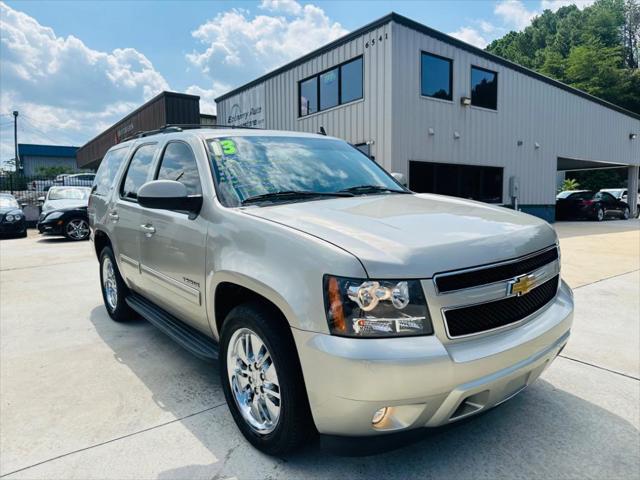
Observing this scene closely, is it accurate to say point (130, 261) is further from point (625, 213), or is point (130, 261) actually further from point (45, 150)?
point (45, 150)

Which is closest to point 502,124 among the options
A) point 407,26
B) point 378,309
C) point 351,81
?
point 407,26

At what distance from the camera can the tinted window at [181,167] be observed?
3.06 m

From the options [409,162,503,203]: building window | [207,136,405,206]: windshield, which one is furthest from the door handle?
[409,162,503,203]: building window

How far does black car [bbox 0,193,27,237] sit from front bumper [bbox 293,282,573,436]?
14.2m

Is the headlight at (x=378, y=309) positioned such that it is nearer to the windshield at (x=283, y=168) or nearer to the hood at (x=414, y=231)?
the hood at (x=414, y=231)

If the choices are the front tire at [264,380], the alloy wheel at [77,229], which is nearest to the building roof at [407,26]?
the alloy wheel at [77,229]

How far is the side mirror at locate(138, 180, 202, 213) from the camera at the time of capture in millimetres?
2713

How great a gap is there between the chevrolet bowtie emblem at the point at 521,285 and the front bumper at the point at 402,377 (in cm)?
21

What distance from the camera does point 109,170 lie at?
4910mm

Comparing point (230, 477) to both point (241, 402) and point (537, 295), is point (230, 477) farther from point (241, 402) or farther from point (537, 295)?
point (537, 295)

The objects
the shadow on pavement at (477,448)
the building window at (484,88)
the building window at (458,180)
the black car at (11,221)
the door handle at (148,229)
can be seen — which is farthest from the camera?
the building window at (484,88)

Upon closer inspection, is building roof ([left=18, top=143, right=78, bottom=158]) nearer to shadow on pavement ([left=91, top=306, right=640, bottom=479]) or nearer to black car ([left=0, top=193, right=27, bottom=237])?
black car ([left=0, top=193, right=27, bottom=237])

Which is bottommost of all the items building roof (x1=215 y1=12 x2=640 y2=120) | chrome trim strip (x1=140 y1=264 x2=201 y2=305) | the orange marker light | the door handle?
chrome trim strip (x1=140 y1=264 x2=201 y2=305)

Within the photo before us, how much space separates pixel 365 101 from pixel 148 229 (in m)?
10.6
